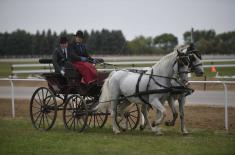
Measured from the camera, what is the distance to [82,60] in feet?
40.8

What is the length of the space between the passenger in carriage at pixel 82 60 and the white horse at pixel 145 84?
451 mm

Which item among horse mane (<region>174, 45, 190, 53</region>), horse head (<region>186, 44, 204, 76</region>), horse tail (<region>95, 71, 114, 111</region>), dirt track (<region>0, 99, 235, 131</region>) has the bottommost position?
dirt track (<region>0, 99, 235, 131</region>)

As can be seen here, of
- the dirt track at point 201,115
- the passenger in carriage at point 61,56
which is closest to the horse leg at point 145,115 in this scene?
the dirt track at point 201,115

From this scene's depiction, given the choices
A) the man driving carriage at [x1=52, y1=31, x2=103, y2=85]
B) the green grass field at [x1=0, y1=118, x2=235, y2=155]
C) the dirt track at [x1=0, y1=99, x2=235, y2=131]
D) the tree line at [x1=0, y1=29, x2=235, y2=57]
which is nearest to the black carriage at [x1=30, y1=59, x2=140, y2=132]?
the man driving carriage at [x1=52, y1=31, x2=103, y2=85]

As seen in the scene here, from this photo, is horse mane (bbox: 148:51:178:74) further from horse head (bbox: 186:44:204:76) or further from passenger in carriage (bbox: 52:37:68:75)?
passenger in carriage (bbox: 52:37:68:75)

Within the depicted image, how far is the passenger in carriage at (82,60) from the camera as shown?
40.3ft

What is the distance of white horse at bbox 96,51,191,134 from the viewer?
434 inches

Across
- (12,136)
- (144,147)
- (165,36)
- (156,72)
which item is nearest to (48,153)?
(144,147)

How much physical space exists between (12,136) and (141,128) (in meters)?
3.10

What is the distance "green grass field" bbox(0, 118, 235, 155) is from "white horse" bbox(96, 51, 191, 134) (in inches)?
24.1

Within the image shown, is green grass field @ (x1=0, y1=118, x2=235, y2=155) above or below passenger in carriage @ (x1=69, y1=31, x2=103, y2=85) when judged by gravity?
below

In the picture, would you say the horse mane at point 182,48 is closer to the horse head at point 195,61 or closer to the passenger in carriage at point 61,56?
the horse head at point 195,61

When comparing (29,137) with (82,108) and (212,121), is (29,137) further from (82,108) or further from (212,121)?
(212,121)

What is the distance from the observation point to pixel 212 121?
13852mm
